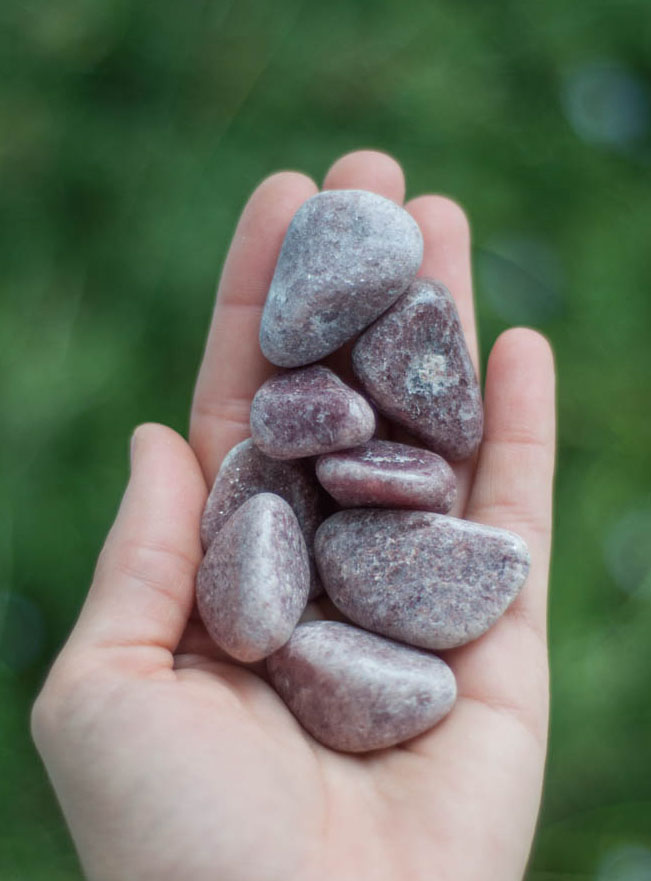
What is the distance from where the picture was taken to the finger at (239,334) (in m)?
1.01

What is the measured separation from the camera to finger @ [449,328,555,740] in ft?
2.77

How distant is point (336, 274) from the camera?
0.93 metres

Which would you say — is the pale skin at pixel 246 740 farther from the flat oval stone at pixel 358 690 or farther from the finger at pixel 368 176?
the finger at pixel 368 176

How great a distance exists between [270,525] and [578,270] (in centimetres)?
84

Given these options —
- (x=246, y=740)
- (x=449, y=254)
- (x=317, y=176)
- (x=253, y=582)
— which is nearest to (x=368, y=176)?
(x=449, y=254)

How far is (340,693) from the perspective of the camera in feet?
2.62

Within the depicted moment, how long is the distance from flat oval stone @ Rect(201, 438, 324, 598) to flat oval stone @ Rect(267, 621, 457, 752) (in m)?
0.12

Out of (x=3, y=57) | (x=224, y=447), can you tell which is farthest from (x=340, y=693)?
(x=3, y=57)

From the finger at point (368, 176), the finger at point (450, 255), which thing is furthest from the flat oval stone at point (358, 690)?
the finger at point (368, 176)

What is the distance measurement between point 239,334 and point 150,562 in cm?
33

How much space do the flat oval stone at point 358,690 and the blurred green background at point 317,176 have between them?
1.63ft

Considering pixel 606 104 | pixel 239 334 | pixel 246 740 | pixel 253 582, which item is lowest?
pixel 246 740

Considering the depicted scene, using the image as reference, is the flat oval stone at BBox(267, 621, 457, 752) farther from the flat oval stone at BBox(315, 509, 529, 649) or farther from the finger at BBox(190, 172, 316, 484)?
the finger at BBox(190, 172, 316, 484)

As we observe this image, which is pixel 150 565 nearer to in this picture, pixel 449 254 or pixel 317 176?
pixel 449 254
